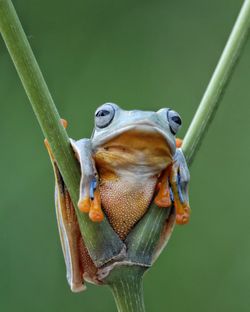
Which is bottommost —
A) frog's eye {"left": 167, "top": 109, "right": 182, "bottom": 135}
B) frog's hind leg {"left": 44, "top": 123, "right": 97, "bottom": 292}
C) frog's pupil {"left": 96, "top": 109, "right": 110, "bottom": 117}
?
frog's hind leg {"left": 44, "top": 123, "right": 97, "bottom": 292}

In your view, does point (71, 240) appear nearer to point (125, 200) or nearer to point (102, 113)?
point (125, 200)

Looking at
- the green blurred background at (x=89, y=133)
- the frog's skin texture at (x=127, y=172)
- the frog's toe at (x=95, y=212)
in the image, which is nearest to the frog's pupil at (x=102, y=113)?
the frog's skin texture at (x=127, y=172)

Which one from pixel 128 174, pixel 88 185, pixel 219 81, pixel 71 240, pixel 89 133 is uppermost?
pixel 219 81

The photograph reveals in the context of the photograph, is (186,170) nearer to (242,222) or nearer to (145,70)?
(242,222)

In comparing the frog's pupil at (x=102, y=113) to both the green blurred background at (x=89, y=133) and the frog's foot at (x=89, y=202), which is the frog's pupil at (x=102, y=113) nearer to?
the frog's foot at (x=89, y=202)

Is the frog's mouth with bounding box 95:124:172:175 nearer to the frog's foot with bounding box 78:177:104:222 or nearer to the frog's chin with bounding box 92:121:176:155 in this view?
the frog's chin with bounding box 92:121:176:155

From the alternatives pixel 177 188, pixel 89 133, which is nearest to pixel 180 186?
pixel 177 188

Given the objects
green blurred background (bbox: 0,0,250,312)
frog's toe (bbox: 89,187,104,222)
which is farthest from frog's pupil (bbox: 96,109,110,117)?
green blurred background (bbox: 0,0,250,312)
